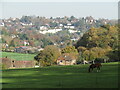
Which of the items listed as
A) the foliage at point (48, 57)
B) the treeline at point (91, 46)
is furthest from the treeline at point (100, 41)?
the foliage at point (48, 57)

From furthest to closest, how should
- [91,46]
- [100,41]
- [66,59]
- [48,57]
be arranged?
[66,59]
[91,46]
[100,41]
[48,57]

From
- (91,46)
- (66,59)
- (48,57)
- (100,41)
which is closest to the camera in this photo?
(48,57)

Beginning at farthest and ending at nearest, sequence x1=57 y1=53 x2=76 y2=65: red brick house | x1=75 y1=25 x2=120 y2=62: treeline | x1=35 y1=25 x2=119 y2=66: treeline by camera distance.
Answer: x1=57 y1=53 x2=76 y2=65: red brick house → x1=75 y1=25 x2=120 y2=62: treeline → x1=35 y1=25 x2=119 y2=66: treeline

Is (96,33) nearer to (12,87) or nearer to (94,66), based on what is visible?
(94,66)

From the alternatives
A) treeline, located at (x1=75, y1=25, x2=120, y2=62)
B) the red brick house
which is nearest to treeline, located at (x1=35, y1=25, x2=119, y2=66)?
treeline, located at (x1=75, y1=25, x2=120, y2=62)

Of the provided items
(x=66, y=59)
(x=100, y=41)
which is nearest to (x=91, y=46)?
(x=100, y=41)

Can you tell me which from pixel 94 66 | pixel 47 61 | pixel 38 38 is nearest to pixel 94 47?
pixel 47 61

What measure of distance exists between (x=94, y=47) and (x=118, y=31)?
6.31 meters

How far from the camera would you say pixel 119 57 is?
53938 millimetres

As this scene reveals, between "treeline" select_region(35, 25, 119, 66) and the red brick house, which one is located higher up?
"treeline" select_region(35, 25, 119, 66)

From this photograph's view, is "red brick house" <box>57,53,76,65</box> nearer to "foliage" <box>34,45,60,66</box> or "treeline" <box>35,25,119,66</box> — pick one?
"treeline" <box>35,25,119,66</box>

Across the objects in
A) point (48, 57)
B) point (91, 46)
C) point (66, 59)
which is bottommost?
point (66, 59)

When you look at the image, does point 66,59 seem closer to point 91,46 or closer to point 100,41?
point 91,46

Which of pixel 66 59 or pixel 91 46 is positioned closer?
pixel 91 46
